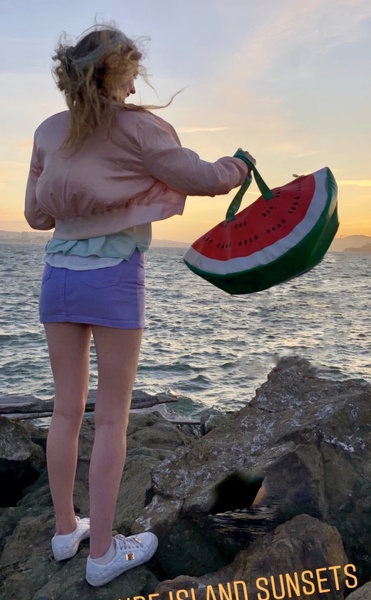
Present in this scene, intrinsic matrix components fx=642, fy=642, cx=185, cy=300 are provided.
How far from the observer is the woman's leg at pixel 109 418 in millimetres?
2740

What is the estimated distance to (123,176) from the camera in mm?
2639

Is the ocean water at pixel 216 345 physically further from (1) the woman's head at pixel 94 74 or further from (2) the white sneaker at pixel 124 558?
(1) the woman's head at pixel 94 74

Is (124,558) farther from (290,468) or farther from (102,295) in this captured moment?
(102,295)

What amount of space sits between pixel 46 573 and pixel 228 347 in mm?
13818

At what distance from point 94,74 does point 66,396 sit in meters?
1.39

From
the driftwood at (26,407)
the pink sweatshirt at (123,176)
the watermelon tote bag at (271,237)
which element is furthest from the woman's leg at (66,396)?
the driftwood at (26,407)

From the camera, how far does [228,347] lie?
16.8m

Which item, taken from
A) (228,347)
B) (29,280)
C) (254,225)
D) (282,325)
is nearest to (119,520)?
(254,225)

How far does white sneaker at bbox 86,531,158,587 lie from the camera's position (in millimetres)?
2924

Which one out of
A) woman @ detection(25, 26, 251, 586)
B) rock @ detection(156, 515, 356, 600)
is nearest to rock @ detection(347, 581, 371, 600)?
rock @ detection(156, 515, 356, 600)

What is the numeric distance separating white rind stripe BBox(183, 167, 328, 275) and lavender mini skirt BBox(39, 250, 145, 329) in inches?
14.8

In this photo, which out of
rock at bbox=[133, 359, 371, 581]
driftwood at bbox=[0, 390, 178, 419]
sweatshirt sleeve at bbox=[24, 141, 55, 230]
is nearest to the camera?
sweatshirt sleeve at bbox=[24, 141, 55, 230]

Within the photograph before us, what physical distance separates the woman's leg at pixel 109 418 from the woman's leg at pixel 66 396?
4.7 inches

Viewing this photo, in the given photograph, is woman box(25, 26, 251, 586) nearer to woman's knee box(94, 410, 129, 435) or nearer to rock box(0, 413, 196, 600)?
woman's knee box(94, 410, 129, 435)
